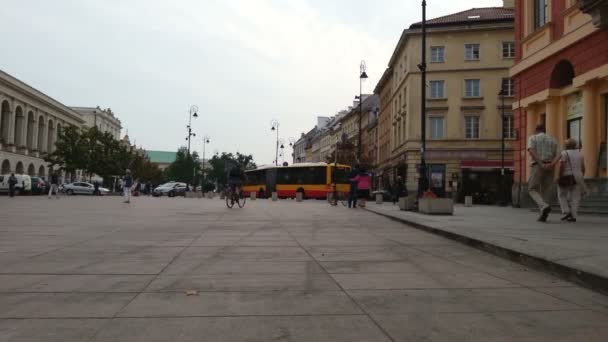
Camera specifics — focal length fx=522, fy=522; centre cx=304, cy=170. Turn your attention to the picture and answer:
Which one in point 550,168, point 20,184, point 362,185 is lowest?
point 20,184

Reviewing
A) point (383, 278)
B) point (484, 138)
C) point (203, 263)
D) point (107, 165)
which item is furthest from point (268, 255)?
point (107, 165)

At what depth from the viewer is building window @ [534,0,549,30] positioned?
22.0 meters

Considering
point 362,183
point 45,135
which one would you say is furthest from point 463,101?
point 45,135

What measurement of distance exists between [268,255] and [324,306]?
283cm

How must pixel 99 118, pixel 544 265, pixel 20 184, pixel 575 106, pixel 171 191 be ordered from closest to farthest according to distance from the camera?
pixel 544 265 < pixel 575 106 < pixel 20 184 < pixel 171 191 < pixel 99 118

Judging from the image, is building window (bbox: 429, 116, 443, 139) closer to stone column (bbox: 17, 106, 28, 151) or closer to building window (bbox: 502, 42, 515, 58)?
building window (bbox: 502, 42, 515, 58)

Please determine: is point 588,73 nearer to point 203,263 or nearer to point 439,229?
point 439,229

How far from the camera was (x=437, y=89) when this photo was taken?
4816 cm

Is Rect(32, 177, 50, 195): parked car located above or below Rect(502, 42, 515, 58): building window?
below

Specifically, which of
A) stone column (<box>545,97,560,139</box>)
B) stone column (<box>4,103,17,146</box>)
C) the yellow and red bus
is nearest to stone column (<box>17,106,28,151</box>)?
stone column (<box>4,103,17,146</box>)

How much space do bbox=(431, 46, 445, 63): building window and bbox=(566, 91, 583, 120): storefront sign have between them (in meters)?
28.8

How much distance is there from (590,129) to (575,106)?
1.70m

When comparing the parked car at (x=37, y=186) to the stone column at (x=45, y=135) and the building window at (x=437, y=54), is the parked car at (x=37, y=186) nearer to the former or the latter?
the stone column at (x=45, y=135)

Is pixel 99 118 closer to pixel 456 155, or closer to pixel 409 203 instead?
pixel 456 155
